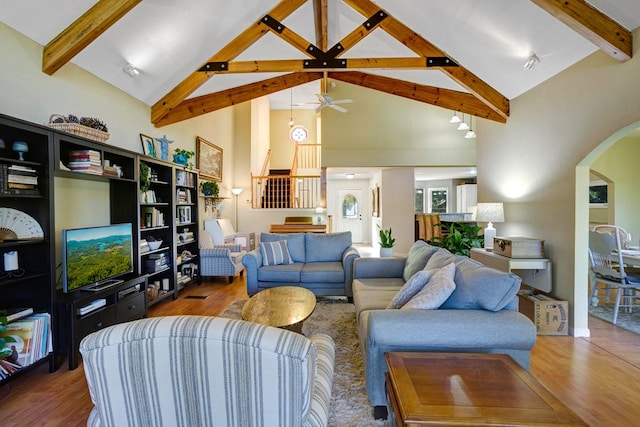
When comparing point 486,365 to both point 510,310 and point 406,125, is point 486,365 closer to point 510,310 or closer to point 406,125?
point 510,310

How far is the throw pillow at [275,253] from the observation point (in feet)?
14.1

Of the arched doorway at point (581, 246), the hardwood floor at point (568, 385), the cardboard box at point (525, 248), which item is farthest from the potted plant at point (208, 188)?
the arched doorway at point (581, 246)

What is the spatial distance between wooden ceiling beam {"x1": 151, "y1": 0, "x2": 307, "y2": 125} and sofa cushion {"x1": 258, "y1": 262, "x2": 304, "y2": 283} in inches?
104

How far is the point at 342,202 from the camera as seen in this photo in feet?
36.2

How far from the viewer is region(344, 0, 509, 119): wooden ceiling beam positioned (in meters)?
3.78

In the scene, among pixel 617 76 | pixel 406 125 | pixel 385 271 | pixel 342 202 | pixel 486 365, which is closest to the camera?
pixel 486 365

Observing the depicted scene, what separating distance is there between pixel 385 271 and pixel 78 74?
3.92 metres

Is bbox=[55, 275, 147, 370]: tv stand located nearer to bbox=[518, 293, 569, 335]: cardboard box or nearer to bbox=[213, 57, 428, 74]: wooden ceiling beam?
bbox=[213, 57, 428, 74]: wooden ceiling beam

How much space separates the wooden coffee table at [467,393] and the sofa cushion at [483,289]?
1.25 ft

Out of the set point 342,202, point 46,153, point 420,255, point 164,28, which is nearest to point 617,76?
point 420,255

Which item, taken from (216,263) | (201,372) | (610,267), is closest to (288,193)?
(216,263)

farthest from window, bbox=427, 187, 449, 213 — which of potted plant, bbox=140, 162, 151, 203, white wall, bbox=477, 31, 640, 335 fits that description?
potted plant, bbox=140, 162, 151, 203

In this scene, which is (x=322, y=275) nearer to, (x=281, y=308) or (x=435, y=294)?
(x=281, y=308)

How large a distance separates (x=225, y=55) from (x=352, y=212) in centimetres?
766
